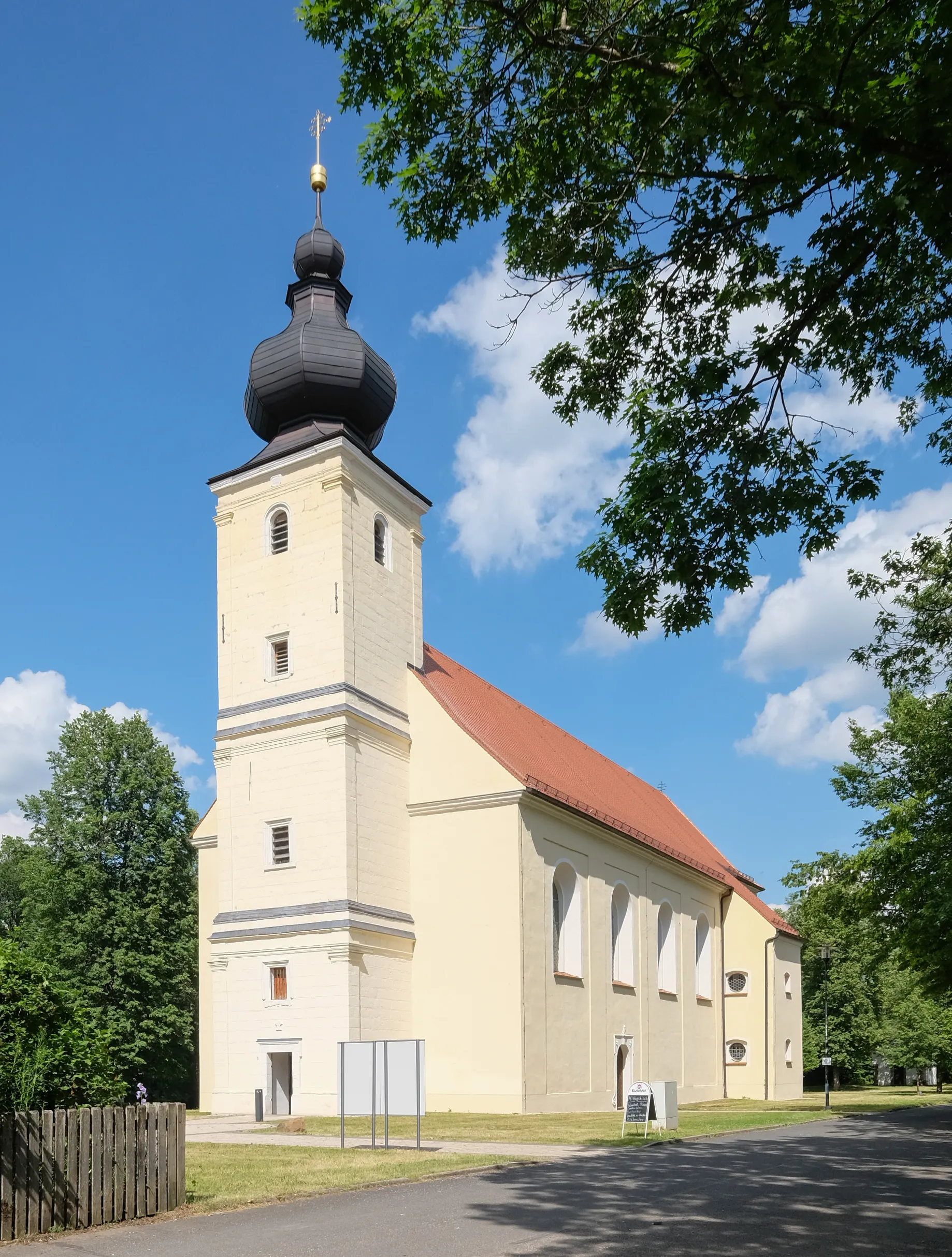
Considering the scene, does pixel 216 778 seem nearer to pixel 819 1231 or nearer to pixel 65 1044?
pixel 65 1044

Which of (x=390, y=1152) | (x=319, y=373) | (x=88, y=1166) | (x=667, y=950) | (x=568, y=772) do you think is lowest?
(x=667, y=950)

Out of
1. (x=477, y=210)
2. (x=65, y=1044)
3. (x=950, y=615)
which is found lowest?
(x=65, y=1044)

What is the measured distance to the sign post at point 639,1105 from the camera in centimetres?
1938

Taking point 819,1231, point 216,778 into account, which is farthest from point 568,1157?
point 216,778

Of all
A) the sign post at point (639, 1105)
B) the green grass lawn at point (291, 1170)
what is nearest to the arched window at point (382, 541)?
the sign post at point (639, 1105)

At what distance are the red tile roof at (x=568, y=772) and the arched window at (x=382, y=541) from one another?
3.19 metres

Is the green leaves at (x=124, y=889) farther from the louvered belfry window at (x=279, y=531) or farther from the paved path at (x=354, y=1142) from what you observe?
the paved path at (x=354, y=1142)

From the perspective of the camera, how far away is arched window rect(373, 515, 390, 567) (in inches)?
1259

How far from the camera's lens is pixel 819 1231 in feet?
30.6

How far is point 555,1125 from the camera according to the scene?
2308 centimetres

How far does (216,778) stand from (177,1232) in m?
21.4

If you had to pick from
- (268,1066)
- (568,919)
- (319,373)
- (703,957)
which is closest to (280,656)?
(319,373)

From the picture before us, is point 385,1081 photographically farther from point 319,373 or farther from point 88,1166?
point 319,373

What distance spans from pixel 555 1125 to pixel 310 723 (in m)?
10.9
